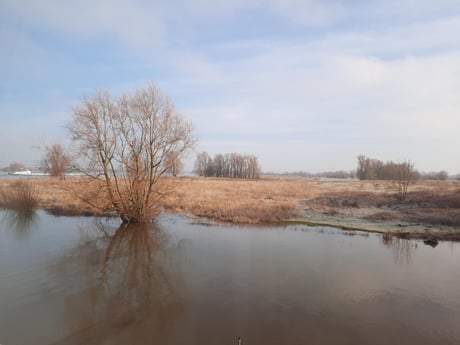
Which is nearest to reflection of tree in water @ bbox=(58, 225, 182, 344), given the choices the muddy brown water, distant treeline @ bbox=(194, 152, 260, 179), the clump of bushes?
the muddy brown water

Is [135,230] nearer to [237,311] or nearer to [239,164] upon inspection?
[237,311]

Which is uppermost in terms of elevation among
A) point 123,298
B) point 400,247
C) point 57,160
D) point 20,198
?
point 57,160

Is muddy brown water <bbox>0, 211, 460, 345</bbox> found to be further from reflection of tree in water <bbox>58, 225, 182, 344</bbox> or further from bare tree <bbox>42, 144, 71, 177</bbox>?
bare tree <bbox>42, 144, 71, 177</bbox>

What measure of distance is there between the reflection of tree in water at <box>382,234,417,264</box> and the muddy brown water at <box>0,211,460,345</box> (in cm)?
10

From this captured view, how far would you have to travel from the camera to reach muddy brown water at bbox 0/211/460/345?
19.3 ft

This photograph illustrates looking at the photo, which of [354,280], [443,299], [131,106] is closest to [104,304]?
[354,280]

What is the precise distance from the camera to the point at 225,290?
7965mm

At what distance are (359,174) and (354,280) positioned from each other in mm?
99404

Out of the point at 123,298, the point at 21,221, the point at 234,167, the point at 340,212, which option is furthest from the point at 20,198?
the point at 234,167

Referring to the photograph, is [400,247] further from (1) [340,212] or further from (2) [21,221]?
(2) [21,221]

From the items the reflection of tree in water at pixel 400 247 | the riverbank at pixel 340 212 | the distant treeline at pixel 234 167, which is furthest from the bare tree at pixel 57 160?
the distant treeline at pixel 234 167

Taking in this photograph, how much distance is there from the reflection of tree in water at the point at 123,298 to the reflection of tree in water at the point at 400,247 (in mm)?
9017

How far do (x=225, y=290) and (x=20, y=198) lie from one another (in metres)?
21.2

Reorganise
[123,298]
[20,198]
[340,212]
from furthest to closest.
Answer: [20,198] → [340,212] → [123,298]
